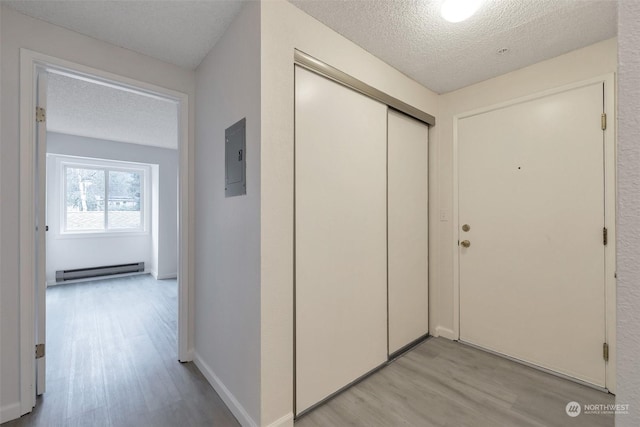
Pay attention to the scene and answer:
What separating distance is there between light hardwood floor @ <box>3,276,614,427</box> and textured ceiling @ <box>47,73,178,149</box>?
2.29 metres

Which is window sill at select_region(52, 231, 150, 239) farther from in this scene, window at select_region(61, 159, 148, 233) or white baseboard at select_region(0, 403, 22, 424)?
white baseboard at select_region(0, 403, 22, 424)

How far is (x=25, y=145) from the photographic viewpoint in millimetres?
1688

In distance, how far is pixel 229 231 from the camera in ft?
5.74

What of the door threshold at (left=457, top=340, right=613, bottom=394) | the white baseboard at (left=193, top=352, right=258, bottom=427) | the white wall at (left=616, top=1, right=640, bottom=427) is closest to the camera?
the white wall at (left=616, top=1, right=640, bottom=427)

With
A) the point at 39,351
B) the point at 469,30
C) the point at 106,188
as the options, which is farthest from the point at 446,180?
the point at 106,188

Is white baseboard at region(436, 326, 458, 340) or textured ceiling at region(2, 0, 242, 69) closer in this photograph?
textured ceiling at region(2, 0, 242, 69)

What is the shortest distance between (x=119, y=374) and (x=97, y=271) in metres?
3.85

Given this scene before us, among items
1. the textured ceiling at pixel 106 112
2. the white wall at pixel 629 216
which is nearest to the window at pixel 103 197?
the textured ceiling at pixel 106 112

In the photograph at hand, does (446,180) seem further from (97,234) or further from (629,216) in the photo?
(97,234)

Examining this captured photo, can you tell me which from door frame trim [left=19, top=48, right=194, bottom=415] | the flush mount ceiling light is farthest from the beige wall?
door frame trim [left=19, top=48, right=194, bottom=415]

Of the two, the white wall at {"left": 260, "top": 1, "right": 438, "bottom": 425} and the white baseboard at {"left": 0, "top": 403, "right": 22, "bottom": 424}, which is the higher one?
the white wall at {"left": 260, "top": 1, "right": 438, "bottom": 425}

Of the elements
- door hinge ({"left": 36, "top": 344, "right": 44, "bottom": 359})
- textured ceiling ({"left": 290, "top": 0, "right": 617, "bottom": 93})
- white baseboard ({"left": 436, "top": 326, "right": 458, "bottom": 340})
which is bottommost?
white baseboard ({"left": 436, "top": 326, "right": 458, "bottom": 340})

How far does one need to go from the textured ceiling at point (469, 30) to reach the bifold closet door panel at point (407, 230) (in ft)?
1.72

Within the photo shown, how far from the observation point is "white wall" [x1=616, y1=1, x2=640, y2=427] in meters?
0.47
